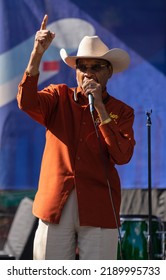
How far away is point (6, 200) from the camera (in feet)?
18.2

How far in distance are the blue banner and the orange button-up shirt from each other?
6.39ft

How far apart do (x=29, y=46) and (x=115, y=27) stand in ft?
2.23

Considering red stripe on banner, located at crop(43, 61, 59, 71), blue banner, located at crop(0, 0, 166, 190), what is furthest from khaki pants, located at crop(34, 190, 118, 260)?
red stripe on banner, located at crop(43, 61, 59, 71)

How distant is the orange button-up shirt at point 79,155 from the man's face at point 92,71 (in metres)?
0.13

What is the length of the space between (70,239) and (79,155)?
1.30ft

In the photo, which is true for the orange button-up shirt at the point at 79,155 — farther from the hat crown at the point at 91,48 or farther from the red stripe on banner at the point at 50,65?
the red stripe on banner at the point at 50,65

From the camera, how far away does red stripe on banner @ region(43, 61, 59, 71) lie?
546 centimetres

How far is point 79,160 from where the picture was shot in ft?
11.0

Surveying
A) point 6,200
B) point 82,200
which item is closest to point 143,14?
point 6,200

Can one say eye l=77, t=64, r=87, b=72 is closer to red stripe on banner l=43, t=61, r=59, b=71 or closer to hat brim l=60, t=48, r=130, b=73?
hat brim l=60, t=48, r=130, b=73

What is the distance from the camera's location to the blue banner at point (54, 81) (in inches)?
212

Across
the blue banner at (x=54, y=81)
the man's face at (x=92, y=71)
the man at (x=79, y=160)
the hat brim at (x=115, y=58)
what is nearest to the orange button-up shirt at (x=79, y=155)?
the man at (x=79, y=160)
